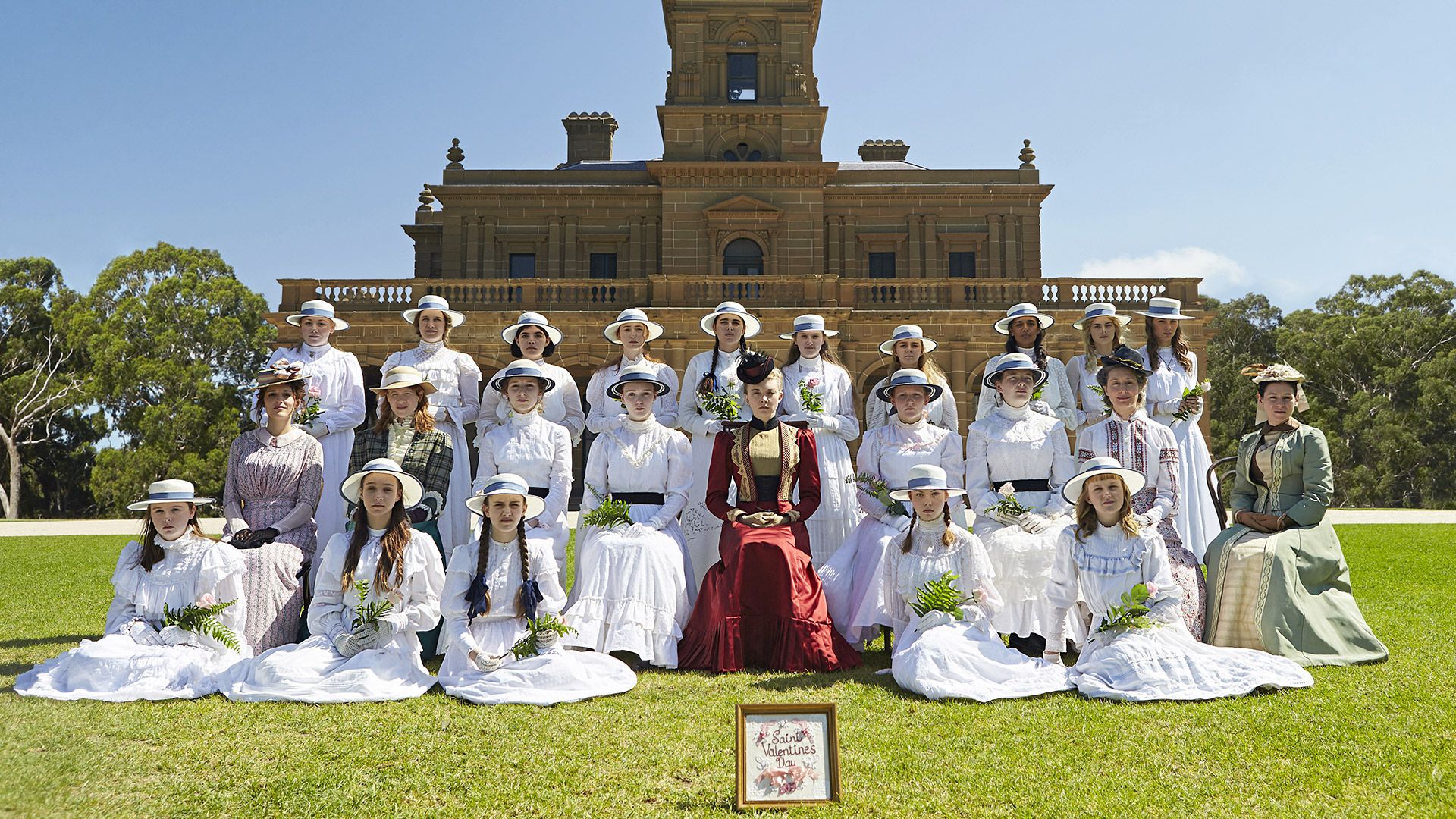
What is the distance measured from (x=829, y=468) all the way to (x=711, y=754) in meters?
3.64

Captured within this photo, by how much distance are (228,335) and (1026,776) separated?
36.9 m

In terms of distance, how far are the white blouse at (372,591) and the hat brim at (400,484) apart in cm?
28

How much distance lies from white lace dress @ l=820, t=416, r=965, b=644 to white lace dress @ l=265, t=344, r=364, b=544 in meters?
3.78

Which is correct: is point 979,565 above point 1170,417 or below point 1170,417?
below

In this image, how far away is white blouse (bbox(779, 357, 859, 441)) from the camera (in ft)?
26.8

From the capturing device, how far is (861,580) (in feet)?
24.2

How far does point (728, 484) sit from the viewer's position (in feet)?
24.7

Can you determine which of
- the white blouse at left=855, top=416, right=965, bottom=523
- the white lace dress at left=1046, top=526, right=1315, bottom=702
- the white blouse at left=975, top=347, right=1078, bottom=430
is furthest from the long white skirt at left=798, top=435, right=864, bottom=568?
the white lace dress at left=1046, top=526, right=1315, bottom=702

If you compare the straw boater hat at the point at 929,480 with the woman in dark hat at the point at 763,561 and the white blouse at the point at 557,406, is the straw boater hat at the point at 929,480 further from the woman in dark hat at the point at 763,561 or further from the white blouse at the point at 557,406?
the white blouse at the point at 557,406

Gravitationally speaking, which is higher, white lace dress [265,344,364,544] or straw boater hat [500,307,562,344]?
straw boater hat [500,307,562,344]

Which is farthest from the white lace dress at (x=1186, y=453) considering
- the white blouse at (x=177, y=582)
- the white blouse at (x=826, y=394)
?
the white blouse at (x=177, y=582)

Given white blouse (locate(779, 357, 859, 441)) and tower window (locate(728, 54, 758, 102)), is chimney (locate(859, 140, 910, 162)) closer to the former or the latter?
tower window (locate(728, 54, 758, 102))

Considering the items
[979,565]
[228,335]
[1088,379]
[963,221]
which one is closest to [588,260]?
[963,221]

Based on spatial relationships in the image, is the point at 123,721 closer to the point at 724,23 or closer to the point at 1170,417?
the point at 1170,417
